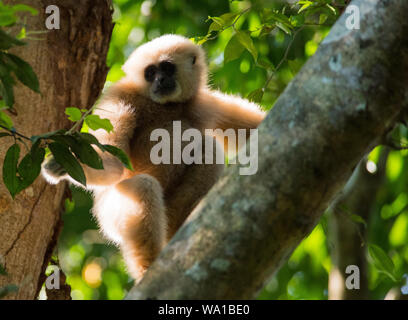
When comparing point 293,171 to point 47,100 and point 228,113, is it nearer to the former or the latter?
point 47,100

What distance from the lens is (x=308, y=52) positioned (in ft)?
24.3

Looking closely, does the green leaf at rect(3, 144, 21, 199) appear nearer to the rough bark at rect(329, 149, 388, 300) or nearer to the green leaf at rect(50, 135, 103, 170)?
the green leaf at rect(50, 135, 103, 170)

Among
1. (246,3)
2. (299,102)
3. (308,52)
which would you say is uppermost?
(246,3)

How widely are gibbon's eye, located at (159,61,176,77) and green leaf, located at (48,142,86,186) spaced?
2.14 metres

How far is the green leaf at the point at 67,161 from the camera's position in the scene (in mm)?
2982

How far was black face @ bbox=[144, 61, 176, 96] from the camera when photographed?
4800 millimetres

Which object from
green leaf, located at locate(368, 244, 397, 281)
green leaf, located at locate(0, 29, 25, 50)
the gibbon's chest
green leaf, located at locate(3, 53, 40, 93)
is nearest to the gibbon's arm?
the gibbon's chest

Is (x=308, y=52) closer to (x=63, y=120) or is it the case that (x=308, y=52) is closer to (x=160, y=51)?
(x=160, y=51)

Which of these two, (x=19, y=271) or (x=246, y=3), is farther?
(x=246, y=3)

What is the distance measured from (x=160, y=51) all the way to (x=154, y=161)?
117 centimetres

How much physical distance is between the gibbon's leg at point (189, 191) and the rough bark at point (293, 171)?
5.88 ft

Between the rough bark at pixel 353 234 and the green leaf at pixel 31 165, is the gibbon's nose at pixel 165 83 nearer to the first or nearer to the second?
the green leaf at pixel 31 165

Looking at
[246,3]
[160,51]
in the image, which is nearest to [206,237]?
[160,51]

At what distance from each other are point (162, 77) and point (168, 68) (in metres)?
0.20
